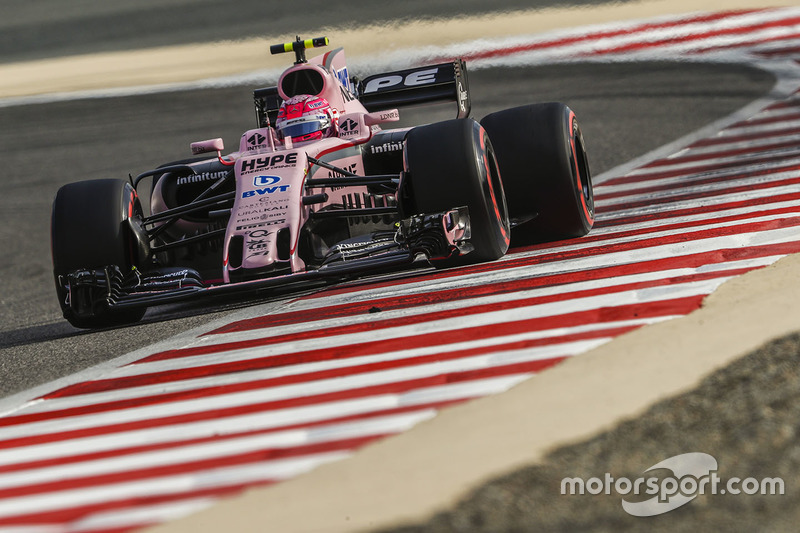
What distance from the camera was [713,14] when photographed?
60.8ft

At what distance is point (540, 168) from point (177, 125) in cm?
965

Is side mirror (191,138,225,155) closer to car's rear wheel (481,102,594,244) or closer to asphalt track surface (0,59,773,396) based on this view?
asphalt track surface (0,59,773,396)

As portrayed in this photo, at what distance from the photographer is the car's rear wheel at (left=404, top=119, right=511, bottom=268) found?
634cm

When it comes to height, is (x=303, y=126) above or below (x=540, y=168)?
above

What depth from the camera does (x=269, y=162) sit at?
7.00 m

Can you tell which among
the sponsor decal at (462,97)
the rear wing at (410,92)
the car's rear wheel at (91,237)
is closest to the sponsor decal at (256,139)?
the rear wing at (410,92)

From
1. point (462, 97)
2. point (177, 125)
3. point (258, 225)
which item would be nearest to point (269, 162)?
point (258, 225)

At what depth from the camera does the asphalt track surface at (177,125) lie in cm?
1027

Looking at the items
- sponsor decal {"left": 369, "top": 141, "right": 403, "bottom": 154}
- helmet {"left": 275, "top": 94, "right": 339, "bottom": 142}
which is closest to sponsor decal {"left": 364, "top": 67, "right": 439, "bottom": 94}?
helmet {"left": 275, "top": 94, "right": 339, "bottom": 142}

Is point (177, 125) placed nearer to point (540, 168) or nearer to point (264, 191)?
point (264, 191)

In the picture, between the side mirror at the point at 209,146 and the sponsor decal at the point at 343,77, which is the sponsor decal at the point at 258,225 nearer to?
the side mirror at the point at 209,146

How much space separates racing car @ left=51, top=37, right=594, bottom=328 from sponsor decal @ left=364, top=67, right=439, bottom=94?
90 centimetres

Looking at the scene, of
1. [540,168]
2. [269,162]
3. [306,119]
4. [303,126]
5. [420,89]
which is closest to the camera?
[269,162]

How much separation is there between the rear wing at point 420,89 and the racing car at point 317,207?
2.71 ft
